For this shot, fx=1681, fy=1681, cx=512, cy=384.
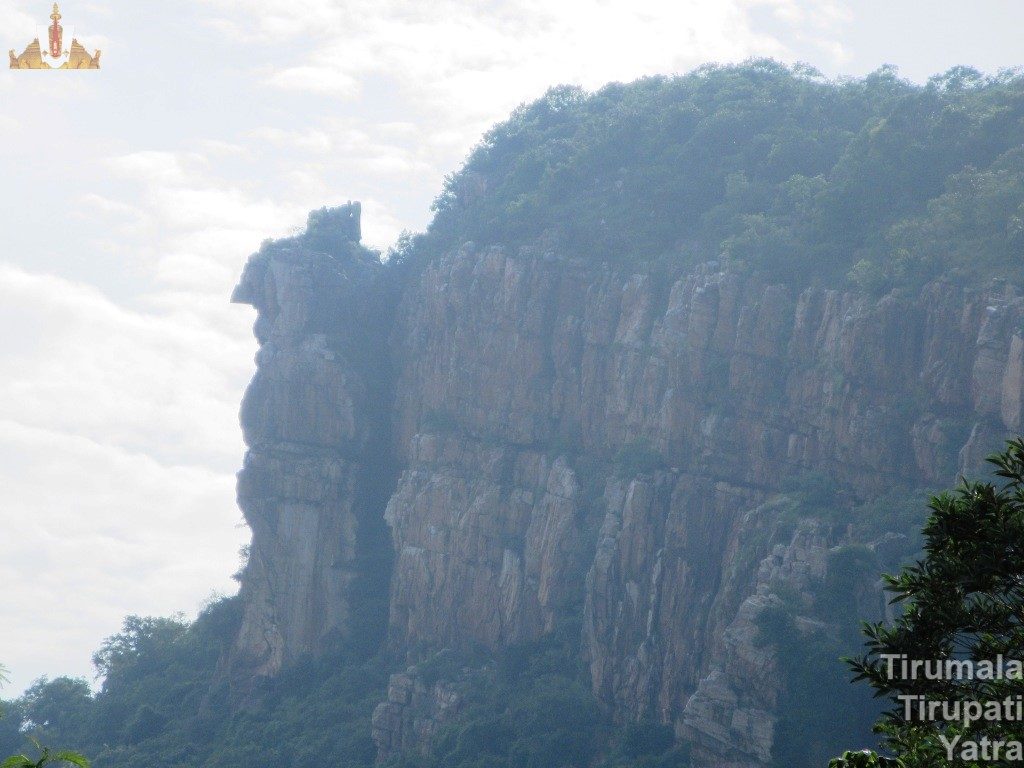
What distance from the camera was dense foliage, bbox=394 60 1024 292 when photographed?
2032 inches

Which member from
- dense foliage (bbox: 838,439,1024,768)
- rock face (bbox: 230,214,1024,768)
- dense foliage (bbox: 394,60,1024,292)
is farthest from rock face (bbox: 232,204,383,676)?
dense foliage (bbox: 838,439,1024,768)

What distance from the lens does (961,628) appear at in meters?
19.5

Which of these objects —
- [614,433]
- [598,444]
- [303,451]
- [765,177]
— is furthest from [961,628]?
[303,451]

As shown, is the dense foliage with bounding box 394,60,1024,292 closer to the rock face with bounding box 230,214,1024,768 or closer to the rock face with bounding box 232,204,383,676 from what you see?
the rock face with bounding box 230,214,1024,768

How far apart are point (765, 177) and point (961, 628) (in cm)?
4335

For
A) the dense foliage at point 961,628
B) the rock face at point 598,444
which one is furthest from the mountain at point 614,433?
the dense foliage at point 961,628

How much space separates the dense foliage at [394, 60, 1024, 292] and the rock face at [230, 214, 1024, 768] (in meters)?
1.61

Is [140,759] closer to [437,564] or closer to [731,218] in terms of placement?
[437,564]

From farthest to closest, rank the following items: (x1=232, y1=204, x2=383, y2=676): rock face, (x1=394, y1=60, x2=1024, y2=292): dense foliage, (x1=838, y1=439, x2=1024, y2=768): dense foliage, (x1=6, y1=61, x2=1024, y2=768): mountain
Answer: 1. (x1=232, y1=204, x2=383, y2=676): rock face
2. (x1=394, y1=60, x2=1024, y2=292): dense foliage
3. (x1=6, y1=61, x2=1024, y2=768): mountain
4. (x1=838, y1=439, x2=1024, y2=768): dense foliage

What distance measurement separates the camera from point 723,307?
54.1 m

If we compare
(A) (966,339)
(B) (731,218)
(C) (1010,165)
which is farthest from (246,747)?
(C) (1010,165)

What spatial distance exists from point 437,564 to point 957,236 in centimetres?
2163

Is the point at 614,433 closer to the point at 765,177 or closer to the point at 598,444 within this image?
the point at 598,444

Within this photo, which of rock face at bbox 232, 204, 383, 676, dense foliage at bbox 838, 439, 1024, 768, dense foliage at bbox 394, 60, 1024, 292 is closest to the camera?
dense foliage at bbox 838, 439, 1024, 768
